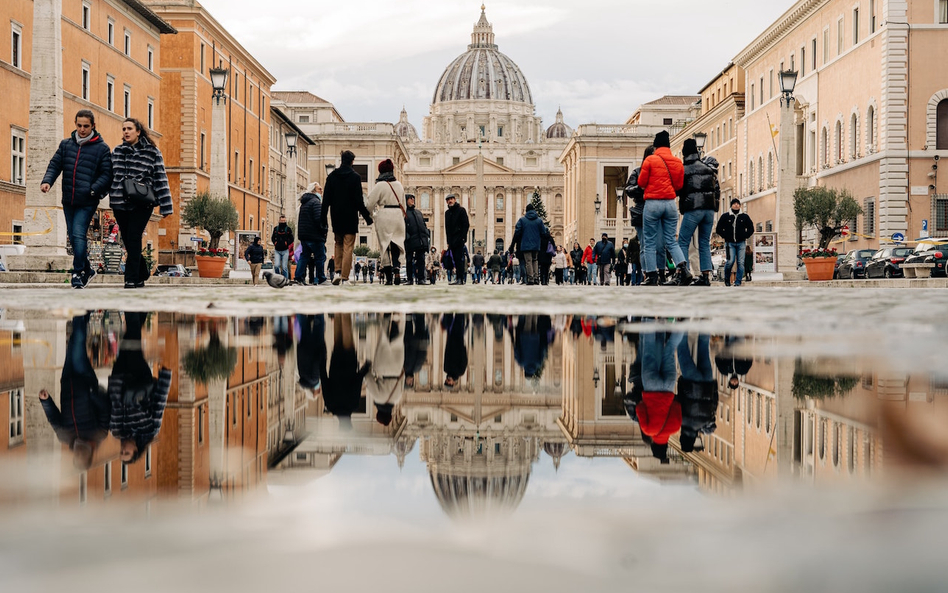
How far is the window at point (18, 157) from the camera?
3077 centimetres

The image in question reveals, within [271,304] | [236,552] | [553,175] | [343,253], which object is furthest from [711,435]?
[553,175]

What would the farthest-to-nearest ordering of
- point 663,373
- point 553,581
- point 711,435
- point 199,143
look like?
point 199,143, point 663,373, point 711,435, point 553,581

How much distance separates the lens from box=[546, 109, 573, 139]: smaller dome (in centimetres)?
19088

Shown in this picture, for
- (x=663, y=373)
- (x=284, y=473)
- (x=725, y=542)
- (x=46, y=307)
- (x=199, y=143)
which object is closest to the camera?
(x=725, y=542)

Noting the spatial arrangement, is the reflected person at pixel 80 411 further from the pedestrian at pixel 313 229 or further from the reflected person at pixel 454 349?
the pedestrian at pixel 313 229

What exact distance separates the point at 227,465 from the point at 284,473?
11 cm

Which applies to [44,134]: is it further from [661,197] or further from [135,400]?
[135,400]

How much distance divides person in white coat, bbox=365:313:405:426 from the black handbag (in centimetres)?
695

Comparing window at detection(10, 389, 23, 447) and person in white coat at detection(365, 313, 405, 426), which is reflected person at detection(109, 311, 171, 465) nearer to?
window at detection(10, 389, 23, 447)

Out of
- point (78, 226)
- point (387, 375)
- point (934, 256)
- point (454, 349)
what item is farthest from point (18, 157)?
point (387, 375)

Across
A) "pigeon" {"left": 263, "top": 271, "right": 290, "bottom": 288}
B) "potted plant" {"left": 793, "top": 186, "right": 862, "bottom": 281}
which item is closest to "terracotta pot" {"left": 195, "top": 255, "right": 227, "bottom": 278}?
"pigeon" {"left": 263, "top": 271, "right": 290, "bottom": 288}

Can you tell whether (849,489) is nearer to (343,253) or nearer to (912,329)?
(912,329)

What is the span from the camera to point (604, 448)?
1945 mm

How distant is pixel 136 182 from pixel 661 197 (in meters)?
6.42
